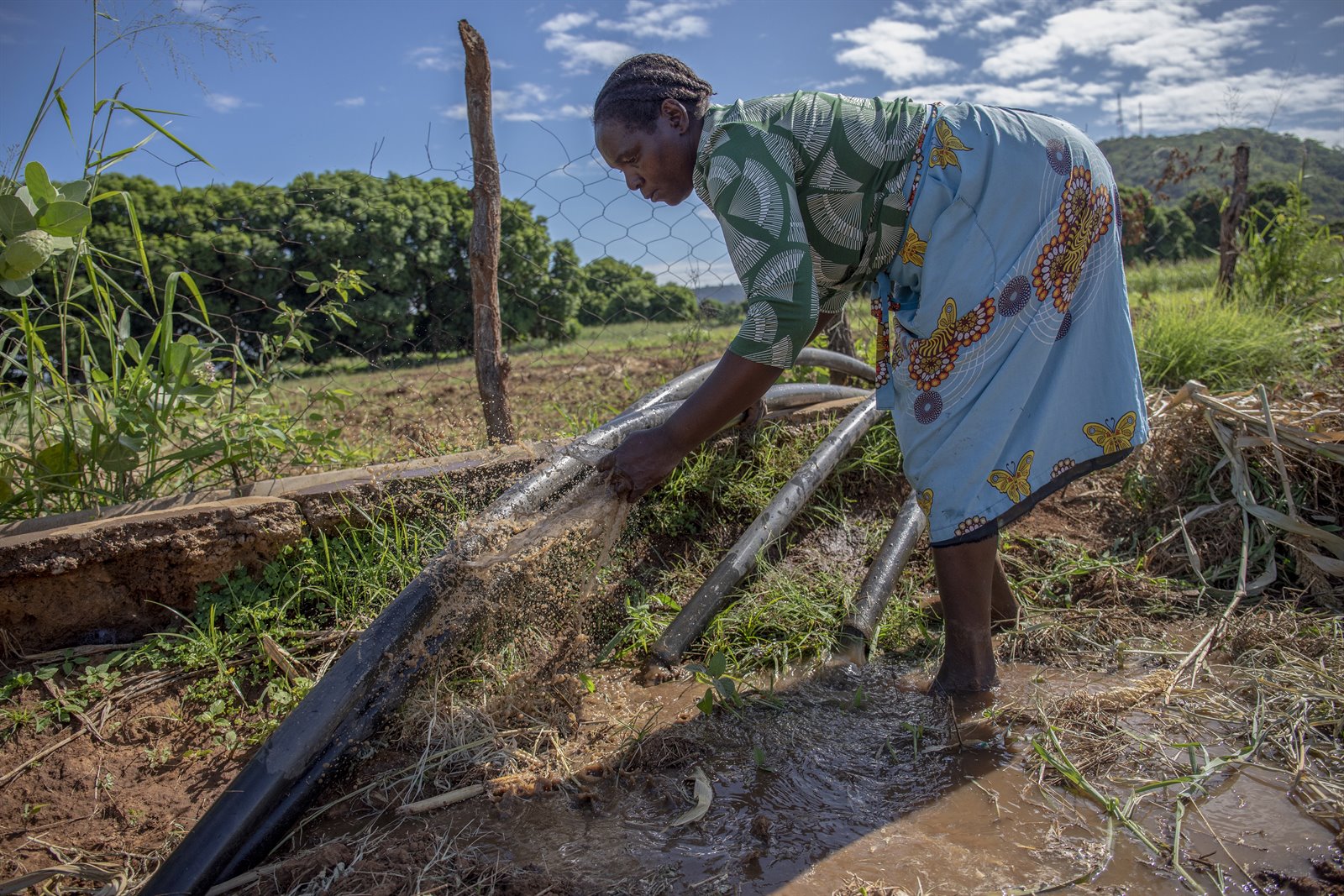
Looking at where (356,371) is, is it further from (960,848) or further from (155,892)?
(960,848)

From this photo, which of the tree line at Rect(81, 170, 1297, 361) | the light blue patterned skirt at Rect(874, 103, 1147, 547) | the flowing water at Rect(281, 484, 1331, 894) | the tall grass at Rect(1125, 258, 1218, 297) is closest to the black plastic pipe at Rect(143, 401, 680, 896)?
the flowing water at Rect(281, 484, 1331, 894)

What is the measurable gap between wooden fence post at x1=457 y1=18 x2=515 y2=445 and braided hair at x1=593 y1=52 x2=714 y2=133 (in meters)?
1.54

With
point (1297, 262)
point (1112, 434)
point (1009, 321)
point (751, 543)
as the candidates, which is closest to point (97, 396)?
point (751, 543)

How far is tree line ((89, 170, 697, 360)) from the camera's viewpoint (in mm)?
7207

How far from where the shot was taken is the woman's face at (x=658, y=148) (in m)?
1.84

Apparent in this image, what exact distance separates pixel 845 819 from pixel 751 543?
108 centimetres

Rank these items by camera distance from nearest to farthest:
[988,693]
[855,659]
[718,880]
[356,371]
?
[718,880]
[988,693]
[855,659]
[356,371]

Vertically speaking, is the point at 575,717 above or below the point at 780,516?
below

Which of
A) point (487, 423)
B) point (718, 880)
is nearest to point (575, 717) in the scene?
point (718, 880)

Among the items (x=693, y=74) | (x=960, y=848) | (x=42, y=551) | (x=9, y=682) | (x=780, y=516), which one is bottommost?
(x=960, y=848)

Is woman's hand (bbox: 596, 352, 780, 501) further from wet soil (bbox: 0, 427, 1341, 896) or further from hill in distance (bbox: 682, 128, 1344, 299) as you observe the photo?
hill in distance (bbox: 682, 128, 1344, 299)

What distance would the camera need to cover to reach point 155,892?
1.56 meters

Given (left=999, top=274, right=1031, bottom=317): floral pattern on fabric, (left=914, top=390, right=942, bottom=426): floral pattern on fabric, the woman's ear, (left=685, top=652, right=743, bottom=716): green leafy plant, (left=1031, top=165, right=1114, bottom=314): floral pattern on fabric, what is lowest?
(left=685, top=652, right=743, bottom=716): green leafy plant

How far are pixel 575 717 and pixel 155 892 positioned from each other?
98 centimetres
